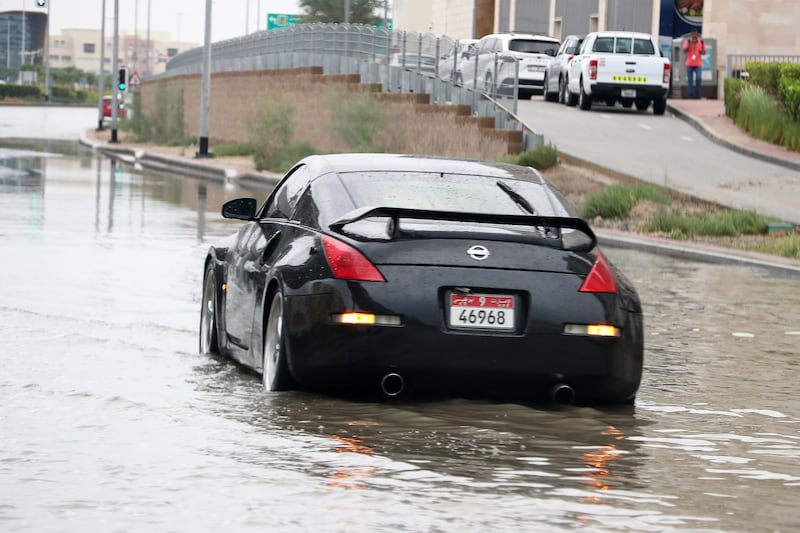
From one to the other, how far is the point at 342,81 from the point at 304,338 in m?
40.3

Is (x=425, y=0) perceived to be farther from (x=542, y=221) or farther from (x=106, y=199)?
(x=542, y=221)

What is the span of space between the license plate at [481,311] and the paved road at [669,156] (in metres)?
18.2

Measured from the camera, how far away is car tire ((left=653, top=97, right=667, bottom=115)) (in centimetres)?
4388

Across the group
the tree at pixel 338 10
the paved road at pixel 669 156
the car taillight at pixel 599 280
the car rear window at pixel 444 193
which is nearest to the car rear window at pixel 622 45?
the paved road at pixel 669 156

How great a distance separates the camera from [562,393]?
8867 millimetres

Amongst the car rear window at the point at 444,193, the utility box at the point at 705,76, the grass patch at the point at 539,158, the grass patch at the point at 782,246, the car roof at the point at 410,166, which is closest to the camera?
the car rear window at the point at 444,193

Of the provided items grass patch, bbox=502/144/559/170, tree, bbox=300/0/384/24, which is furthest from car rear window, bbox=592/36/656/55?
tree, bbox=300/0/384/24

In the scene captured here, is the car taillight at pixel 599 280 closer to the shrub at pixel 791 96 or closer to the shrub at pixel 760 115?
the shrub at pixel 791 96

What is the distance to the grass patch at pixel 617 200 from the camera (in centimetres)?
2752

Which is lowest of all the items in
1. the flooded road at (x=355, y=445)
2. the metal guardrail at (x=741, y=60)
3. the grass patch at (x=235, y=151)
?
the grass patch at (x=235, y=151)

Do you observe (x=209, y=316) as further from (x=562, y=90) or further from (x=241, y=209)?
(x=562, y=90)

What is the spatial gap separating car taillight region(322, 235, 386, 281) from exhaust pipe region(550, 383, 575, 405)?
3.50 feet

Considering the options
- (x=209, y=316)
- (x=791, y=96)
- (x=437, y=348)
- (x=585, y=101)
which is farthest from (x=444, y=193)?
(x=585, y=101)

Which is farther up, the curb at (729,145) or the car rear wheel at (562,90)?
the car rear wheel at (562,90)
